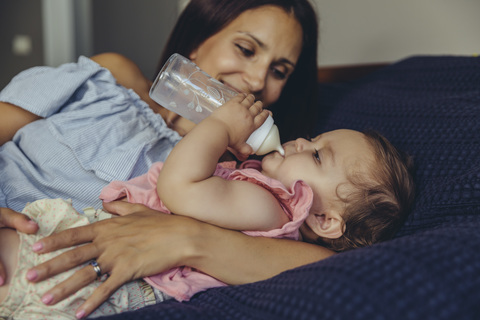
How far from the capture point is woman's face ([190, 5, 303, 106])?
1.37 meters

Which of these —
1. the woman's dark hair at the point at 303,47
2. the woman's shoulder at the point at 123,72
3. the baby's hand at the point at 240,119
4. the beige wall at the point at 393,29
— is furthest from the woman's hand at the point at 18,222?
the beige wall at the point at 393,29

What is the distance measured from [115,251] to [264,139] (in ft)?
1.48

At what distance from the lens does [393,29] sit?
6.71 feet

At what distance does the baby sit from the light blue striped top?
4.6 inches

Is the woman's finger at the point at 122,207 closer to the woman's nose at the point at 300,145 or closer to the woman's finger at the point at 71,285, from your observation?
the woman's finger at the point at 71,285

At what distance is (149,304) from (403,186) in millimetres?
688

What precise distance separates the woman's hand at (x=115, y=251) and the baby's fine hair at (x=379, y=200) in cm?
42

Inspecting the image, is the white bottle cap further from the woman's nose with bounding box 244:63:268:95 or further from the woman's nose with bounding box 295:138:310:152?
the woman's nose with bounding box 244:63:268:95

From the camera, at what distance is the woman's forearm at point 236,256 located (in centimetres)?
92

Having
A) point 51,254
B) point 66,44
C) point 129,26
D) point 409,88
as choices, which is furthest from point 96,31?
point 51,254

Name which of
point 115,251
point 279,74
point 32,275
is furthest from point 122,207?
point 279,74

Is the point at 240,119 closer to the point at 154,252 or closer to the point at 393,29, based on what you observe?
the point at 154,252

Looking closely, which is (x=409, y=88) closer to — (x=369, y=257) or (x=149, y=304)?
(x=369, y=257)

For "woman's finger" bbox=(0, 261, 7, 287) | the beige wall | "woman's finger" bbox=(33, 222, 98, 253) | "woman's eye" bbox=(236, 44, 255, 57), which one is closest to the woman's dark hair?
"woman's eye" bbox=(236, 44, 255, 57)
